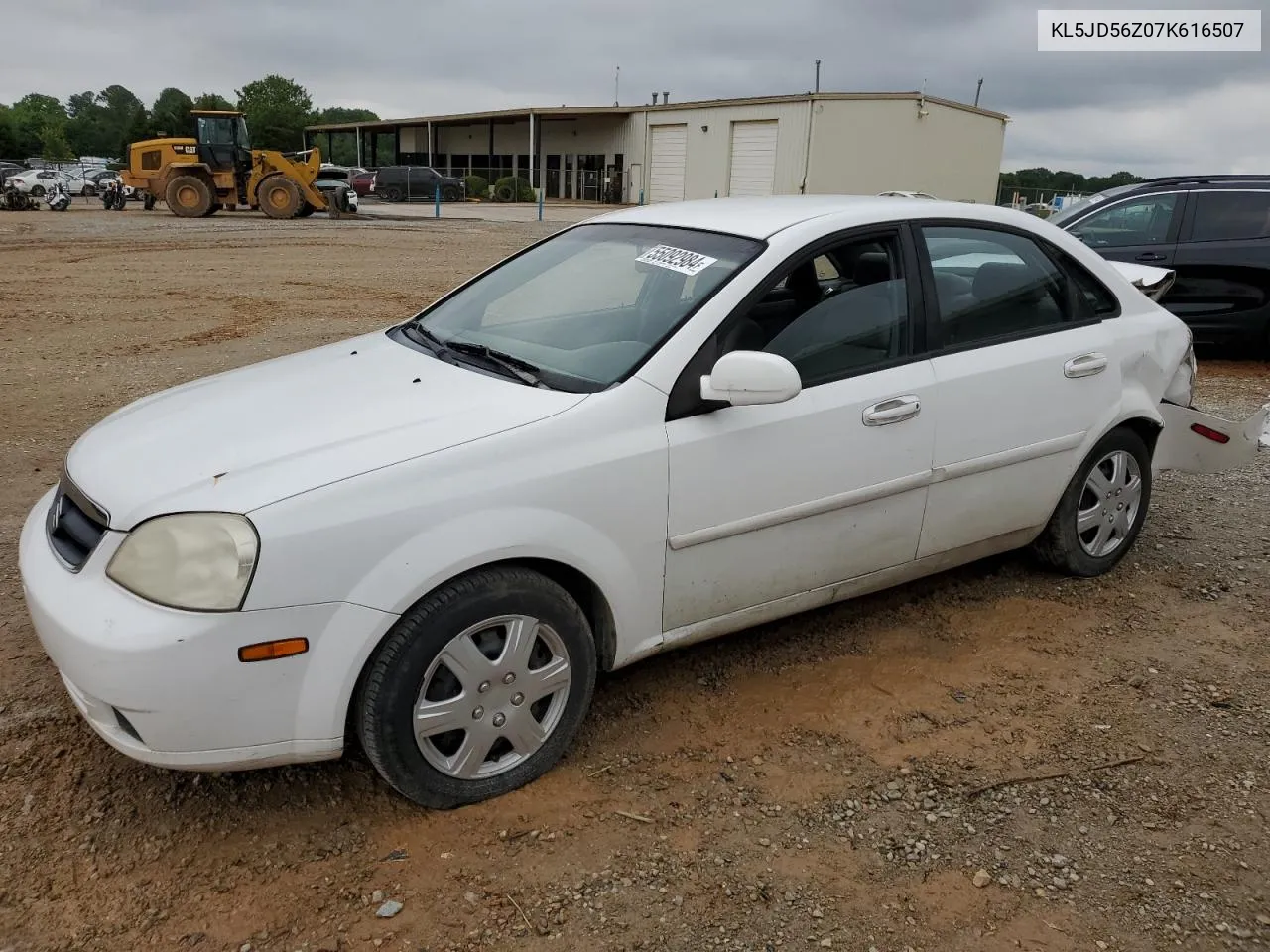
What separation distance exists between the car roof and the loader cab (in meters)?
26.5

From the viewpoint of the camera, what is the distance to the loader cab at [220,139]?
26750 millimetres

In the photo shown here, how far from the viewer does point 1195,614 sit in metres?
4.07

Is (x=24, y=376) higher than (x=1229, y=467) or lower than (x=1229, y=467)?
lower

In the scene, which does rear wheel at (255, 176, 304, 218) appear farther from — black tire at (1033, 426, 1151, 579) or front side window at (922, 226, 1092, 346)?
black tire at (1033, 426, 1151, 579)

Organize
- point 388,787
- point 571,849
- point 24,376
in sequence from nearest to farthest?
1. point 571,849
2. point 388,787
3. point 24,376

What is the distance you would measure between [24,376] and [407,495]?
661cm

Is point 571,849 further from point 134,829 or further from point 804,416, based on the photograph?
point 804,416

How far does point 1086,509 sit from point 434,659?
9.78 feet

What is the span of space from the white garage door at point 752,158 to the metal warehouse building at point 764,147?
41 mm

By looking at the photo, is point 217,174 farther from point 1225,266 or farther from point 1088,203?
point 1225,266

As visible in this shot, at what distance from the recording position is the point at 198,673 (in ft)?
7.54

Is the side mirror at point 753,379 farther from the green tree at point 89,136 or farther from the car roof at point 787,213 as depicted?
the green tree at point 89,136

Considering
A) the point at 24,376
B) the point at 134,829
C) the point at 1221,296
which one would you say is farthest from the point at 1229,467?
the point at 24,376

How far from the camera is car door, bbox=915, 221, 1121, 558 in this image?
3535 millimetres
